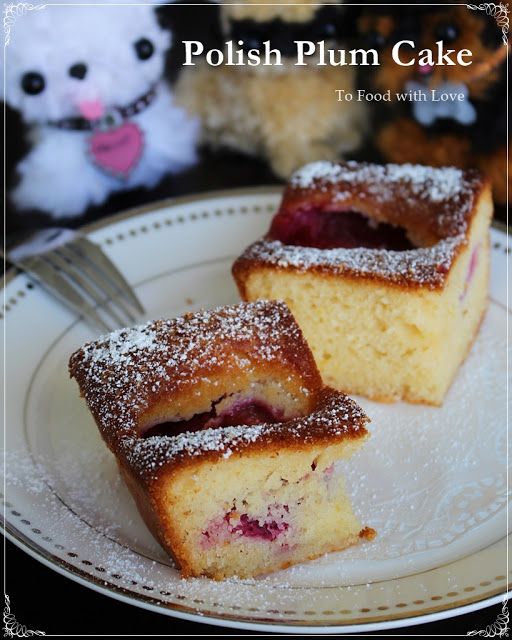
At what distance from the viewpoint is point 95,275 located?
2592mm

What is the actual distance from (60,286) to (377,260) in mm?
919

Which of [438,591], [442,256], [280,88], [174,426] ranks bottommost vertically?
Result: [438,591]

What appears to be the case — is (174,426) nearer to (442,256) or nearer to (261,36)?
(442,256)

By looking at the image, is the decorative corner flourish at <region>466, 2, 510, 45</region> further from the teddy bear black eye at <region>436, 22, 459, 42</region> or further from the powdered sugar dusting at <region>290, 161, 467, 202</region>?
the powdered sugar dusting at <region>290, 161, 467, 202</region>

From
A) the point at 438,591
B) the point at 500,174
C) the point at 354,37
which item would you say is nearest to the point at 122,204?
the point at 354,37

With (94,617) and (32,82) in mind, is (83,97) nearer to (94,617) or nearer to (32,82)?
(32,82)

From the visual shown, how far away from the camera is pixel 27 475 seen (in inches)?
79.7

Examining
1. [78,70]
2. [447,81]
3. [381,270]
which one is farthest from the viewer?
[447,81]

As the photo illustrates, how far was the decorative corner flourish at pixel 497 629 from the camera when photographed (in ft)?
5.55

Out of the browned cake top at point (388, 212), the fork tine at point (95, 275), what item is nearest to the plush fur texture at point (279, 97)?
the browned cake top at point (388, 212)

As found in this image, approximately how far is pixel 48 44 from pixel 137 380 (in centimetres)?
113

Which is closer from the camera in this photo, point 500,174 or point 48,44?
point 48,44

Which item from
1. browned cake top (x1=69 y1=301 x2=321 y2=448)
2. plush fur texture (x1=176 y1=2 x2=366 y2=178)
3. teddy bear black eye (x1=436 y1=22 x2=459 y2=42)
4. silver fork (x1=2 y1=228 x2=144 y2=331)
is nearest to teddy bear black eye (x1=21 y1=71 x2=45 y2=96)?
silver fork (x1=2 y1=228 x2=144 y2=331)

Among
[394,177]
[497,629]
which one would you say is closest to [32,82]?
[394,177]
